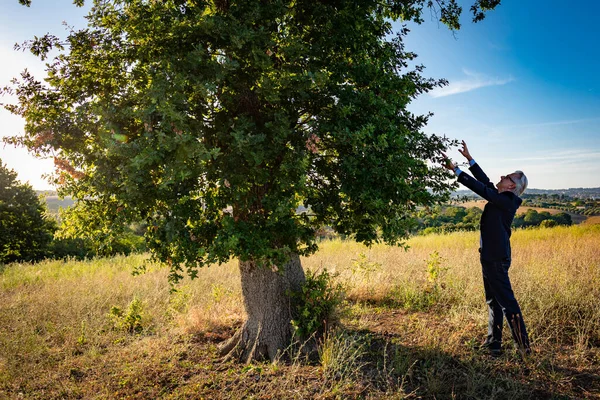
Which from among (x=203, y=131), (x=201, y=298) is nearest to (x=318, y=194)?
(x=203, y=131)

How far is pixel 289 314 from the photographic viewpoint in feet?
18.8

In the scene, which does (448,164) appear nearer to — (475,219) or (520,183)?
(520,183)

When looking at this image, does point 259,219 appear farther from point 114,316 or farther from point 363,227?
point 114,316

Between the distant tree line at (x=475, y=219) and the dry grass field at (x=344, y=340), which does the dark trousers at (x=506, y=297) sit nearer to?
the dry grass field at (x=344, y=340)

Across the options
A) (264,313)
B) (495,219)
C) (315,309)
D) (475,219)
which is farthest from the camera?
(475,219)

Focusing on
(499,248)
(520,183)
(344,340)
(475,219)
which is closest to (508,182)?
(520,183)

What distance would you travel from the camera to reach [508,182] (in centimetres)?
515

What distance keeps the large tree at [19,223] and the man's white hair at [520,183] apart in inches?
731

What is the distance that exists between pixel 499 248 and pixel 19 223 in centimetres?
2014

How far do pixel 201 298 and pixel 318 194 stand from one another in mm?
5119

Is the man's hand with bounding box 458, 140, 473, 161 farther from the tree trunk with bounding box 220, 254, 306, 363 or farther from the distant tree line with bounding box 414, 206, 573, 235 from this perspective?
the distant tree line with bounding box 414, 206, 573, 235

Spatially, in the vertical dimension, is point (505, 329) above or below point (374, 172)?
below

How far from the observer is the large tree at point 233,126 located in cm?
400

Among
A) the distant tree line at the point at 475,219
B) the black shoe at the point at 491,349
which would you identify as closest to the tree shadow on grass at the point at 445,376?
the black shoe at the point at 491,349
